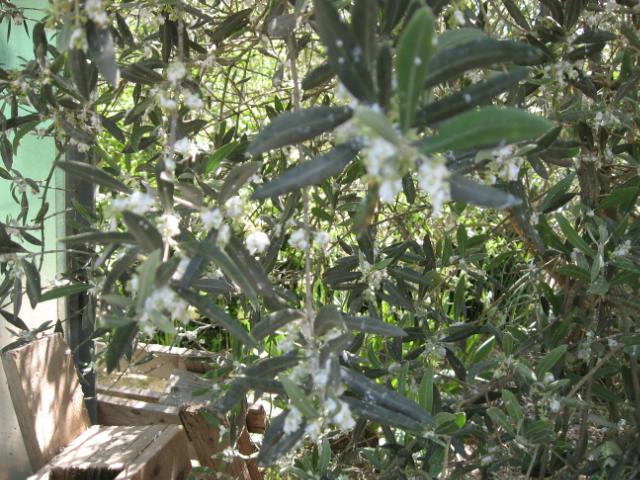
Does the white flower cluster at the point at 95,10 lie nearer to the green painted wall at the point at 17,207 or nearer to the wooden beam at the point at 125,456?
the wooden beam at the point at 125,456

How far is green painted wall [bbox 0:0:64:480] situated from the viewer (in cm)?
234

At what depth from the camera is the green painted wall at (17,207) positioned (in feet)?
7.68

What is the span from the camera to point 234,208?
3.54 feet

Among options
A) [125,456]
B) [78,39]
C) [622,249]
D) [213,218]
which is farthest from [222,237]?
[125,456]

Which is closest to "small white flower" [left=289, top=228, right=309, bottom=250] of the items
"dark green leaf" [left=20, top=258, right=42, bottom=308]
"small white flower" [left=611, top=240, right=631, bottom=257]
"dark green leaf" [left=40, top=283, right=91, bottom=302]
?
"dark green leaf" [left=40, top=283, right=91, bottom=302]

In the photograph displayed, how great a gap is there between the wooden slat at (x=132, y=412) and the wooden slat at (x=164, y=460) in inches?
5.4

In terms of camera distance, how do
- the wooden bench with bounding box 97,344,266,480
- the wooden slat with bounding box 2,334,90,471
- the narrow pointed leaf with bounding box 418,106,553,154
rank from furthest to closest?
the wooden bench with bounding box 97,344,266,480, the wooden slat with bounding box 2,334,90,471, the narrow pointed leaf with bounding box 418,106,553,154

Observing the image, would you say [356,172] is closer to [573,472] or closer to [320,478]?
[320,478]

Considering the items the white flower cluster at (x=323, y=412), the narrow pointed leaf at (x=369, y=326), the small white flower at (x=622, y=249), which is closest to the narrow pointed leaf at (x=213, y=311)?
the white flower cluster at (x=323, y=412)

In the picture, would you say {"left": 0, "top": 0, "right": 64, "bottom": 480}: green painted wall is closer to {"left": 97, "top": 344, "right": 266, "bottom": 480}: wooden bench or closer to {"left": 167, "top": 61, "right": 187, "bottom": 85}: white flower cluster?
{"left": 97, "top": 344, "right": 266, "bottom": 480}: wooden bench

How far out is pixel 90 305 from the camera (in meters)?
1.79

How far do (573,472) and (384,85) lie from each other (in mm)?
1162

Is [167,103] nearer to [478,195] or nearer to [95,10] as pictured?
[95,10]

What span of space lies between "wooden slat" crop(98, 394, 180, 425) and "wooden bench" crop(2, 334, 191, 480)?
0.39ft
